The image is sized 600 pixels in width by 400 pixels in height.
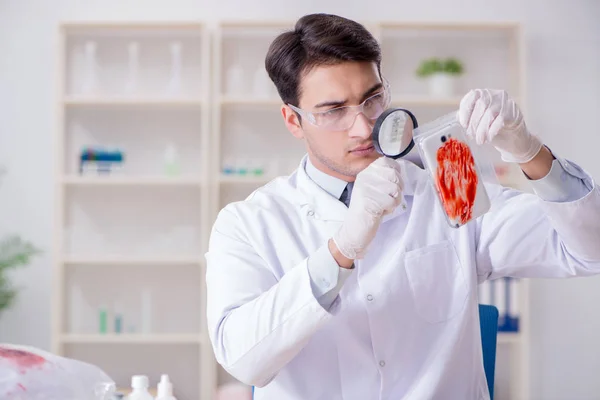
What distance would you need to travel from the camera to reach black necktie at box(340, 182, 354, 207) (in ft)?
5.57

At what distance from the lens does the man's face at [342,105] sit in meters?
1.59

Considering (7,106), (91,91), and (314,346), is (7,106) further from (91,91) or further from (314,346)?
(314,346)

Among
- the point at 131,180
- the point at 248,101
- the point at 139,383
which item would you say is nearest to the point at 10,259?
the point at 131,180

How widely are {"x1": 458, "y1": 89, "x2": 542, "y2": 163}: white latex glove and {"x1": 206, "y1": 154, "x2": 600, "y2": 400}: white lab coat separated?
0.12 meters

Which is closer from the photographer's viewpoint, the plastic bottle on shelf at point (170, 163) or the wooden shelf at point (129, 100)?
the wooden shelf at point (129, 100)

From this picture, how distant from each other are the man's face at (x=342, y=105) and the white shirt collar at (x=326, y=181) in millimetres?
20

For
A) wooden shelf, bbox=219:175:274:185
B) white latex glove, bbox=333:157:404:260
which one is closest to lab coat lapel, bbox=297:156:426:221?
white latex glove, bbox=333:157:404:260

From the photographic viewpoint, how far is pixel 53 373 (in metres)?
1.47

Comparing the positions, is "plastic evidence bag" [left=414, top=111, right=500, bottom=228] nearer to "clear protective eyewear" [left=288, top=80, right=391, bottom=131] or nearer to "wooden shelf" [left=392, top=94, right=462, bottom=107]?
"clear protective eyewear" [left=288, top=80, right=391, bottom=131]

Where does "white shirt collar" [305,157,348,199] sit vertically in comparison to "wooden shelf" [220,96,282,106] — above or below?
below

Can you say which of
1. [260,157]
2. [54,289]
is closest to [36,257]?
[54,289]

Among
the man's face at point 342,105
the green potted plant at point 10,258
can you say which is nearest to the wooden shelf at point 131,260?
the green potted plant at point 10,258

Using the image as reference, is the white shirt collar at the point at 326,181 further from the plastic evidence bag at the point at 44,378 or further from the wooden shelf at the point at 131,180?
the wooden shelf at the point at 131,180

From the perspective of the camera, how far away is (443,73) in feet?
12.6
